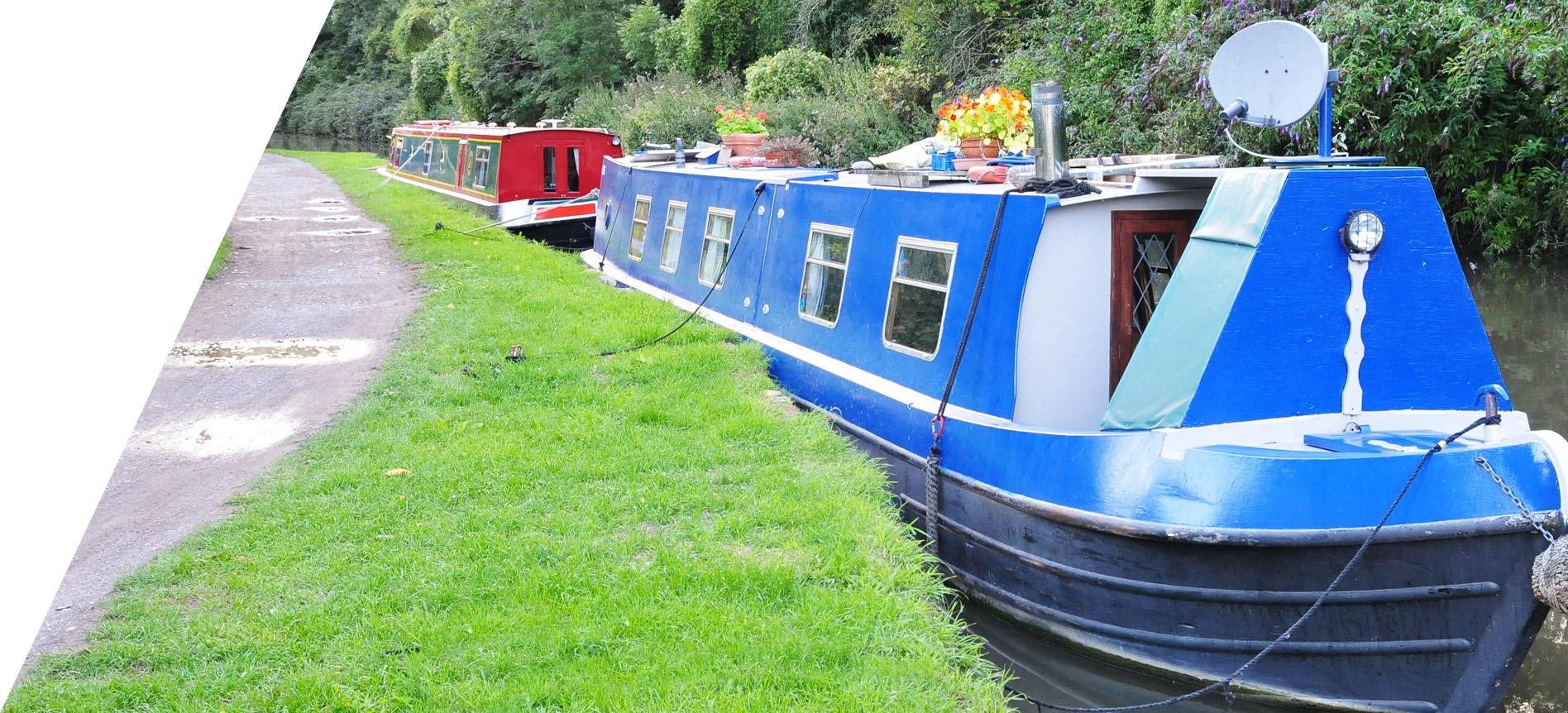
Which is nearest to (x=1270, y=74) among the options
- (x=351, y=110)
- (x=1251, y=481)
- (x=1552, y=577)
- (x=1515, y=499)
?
(x=1251, y=481)

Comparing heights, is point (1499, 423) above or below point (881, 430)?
above

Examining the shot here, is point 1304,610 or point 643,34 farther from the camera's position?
point 643,34

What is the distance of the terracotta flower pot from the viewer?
34.6 ft

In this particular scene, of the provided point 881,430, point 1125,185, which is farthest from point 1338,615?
point 881,430

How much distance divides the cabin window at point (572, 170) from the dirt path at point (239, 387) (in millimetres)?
2851

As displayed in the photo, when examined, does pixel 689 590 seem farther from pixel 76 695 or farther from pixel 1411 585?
pixel 1411 585

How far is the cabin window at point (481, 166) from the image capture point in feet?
61.3

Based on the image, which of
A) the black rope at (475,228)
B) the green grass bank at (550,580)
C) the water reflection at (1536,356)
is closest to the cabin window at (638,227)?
the green grass bank at (550,580)

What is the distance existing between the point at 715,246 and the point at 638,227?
238 cm

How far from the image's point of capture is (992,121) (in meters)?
7.79

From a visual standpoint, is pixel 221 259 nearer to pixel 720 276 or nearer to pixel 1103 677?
pixel 720 276

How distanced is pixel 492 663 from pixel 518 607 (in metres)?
0.43

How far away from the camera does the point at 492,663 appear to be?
12.0ft

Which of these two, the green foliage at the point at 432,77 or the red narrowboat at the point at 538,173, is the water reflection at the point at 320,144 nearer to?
the green foliage at the point at 432,77
